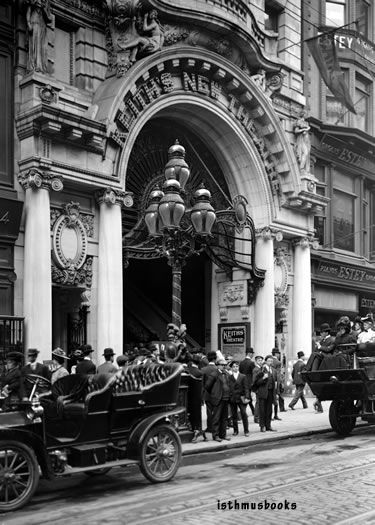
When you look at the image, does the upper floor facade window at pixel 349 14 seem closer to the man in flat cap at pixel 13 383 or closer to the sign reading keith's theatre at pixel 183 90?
the sign reading keith's theatre at pixel 183 90

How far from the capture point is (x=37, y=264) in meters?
15.1

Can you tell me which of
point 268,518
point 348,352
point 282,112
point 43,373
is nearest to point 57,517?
point 268,518

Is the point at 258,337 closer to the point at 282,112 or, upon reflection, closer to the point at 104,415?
the point at 282,112

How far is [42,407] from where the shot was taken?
26.6ft

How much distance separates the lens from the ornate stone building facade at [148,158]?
15.6m

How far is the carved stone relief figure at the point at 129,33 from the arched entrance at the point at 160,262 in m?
2.55

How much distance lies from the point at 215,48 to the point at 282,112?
13.9ft

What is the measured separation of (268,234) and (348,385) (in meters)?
9.29

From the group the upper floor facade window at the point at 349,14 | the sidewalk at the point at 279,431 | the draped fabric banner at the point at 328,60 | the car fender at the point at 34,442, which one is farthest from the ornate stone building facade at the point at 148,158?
the car fender at the point at 34,442

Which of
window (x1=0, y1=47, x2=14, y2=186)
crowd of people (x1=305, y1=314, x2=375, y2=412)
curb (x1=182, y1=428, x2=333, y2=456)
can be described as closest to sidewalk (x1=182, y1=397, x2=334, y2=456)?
curb (x1=182, y1=428, x2=333, y2=456)

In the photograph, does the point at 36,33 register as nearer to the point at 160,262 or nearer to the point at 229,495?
the point at 160,262

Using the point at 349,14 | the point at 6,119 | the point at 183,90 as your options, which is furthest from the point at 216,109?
the point at 349,14

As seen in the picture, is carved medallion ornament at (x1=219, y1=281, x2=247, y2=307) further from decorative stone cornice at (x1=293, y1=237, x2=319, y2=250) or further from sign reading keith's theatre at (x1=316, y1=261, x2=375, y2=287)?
sign reading keith's theatre at (x1=316, y1=261, x2=375, y2=287)

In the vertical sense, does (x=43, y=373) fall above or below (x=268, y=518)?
above
